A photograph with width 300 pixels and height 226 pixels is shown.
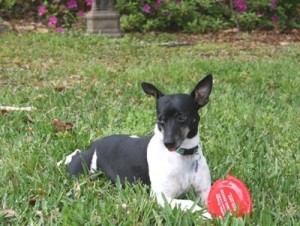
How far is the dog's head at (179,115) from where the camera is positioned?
3086 millimetres

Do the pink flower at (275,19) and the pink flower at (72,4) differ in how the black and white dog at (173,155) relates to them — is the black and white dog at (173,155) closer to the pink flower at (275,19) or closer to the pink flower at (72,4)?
the pink flower at (72,4)

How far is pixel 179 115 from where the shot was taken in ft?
10.3

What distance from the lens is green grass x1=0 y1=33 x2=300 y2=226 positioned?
314 centimetres

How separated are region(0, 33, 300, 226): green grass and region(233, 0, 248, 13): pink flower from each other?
3.70 meters

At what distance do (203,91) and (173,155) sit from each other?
15.0 inches

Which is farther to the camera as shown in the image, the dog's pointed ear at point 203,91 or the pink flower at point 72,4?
the pink flower at point 72,4

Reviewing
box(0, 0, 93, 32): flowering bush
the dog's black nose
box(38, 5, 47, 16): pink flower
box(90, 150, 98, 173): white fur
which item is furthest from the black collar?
box(38, 5, 47, 16): pink flower

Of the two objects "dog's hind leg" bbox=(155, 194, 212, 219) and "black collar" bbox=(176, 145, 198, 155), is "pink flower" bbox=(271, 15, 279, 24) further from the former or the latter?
"dog's hind leg" bbox=(155, 194, 212, 219)

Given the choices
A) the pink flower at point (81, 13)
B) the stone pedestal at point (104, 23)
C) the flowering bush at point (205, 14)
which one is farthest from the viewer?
the pink flower at point (81, 13)

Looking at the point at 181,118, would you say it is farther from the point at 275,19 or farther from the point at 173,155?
the point at 275,19

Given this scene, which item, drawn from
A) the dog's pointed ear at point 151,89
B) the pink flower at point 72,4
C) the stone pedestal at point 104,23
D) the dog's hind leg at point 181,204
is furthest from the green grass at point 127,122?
the pink flower at point 72,4

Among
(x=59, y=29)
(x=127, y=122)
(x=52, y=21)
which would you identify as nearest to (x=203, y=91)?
(x=127, y=122)

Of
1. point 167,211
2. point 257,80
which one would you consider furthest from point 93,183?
point 257,80

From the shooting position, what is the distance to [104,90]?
624 centimetres
